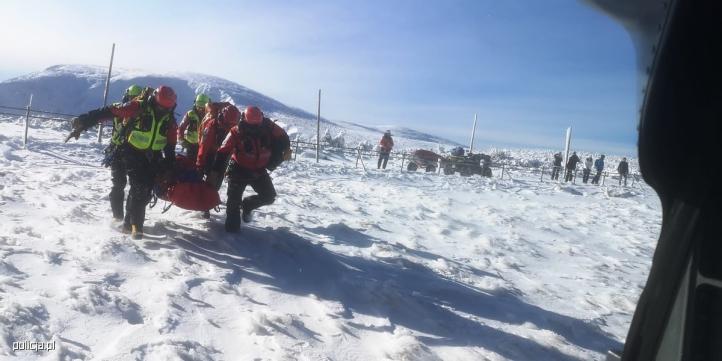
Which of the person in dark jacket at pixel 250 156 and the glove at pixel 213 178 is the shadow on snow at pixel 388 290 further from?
the glove at pixel 213 178

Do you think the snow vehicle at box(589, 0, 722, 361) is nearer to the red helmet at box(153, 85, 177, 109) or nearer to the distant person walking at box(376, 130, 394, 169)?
the red helmet at box(153, 85, 177, 109)

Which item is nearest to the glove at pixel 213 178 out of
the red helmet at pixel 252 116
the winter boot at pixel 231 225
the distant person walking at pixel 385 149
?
the winter boot at pixel 231 225

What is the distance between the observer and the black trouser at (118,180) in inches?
210

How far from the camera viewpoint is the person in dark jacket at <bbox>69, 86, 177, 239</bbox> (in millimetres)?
5074

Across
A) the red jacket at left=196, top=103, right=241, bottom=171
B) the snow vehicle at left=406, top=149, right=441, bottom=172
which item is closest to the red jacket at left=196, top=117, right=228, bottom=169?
the red jacket at left=196, top=103, right=241, bottom=171

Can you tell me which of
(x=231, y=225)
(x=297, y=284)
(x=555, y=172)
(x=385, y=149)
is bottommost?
(x=297, y=284)

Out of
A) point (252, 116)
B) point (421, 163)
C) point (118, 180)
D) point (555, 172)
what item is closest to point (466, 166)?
point (421, 163)

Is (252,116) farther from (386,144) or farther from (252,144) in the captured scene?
(386,144)

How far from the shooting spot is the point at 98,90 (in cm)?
8012

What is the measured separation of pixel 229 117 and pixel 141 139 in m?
1.25

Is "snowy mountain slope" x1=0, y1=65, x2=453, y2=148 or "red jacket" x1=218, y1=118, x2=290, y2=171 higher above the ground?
"snowy mountain slope" x1=0, y1=65, x2=453, y2=148

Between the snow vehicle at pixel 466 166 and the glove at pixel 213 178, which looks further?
the snow vehicle at pixel 466 166

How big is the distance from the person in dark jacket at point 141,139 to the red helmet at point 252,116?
81 cm

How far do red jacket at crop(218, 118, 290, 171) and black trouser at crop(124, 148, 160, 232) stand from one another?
0.82 m
